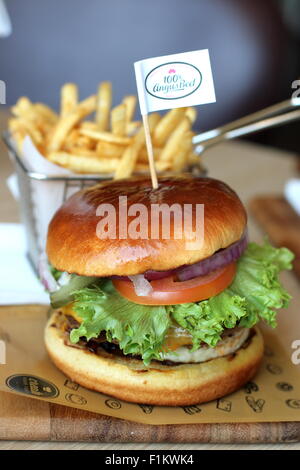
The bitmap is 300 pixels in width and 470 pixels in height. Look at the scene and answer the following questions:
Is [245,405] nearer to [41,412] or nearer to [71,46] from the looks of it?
[41,412]

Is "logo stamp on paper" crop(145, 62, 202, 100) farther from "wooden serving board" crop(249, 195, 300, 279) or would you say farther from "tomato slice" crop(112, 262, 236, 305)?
"wooden serving board" crop(249, 195, 300, 279)

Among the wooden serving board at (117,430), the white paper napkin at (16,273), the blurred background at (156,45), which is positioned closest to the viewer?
the wooden serving board at (117,430)

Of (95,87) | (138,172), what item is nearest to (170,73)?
(138,172)

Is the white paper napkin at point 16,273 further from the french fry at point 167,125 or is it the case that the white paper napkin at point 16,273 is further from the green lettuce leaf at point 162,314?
the french fry at point 167,125

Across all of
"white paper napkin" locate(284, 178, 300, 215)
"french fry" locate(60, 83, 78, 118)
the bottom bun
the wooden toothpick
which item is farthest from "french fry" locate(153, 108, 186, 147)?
"white paper napkin" locate(284, 178, 300, 215)

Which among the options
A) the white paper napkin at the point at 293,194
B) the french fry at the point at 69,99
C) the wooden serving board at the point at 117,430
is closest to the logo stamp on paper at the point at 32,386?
the wooden serving board at the point at 117,430

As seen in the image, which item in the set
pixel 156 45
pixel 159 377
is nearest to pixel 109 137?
pixel 159 377
